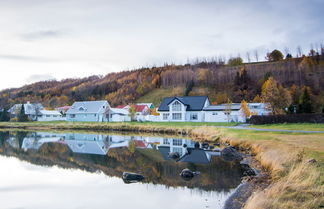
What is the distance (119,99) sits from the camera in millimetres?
112000

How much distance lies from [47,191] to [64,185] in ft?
4.20

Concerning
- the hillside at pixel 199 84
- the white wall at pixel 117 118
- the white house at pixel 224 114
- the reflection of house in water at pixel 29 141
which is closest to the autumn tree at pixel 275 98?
the white house at pixel 224 114

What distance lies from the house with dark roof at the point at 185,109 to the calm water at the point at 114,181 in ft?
98.1

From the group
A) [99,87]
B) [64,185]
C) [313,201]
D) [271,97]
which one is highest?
[99,87]

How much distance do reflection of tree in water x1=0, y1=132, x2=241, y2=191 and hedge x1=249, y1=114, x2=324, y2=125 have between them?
18.2 m

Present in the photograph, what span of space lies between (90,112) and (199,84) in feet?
166

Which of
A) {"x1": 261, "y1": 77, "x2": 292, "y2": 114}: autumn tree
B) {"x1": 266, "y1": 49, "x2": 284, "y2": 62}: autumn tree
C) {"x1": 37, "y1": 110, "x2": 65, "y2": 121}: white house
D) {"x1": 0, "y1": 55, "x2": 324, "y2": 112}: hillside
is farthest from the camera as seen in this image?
{"x1": 266, "y1": 49, "x2": 284, "y2": 62}: autumn tree

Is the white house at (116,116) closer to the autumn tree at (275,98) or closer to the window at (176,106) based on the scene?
the window at (176,106)

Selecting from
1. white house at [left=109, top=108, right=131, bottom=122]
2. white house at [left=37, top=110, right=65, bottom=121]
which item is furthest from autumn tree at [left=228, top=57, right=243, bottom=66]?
white house at [left=37, top=110, right=65, bottom=121]

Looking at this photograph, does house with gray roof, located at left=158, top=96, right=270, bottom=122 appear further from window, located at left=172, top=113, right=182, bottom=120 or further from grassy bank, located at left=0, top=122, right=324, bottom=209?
grassy bank, located at left=0, top=122, right=324, bottom=209

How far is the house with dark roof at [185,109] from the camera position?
55.1m

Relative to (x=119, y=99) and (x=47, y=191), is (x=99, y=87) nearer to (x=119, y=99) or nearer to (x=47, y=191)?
(x=119, y=99)

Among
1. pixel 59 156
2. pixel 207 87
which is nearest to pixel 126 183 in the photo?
pixel 59 156

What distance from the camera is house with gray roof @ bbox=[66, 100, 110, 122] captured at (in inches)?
2751
